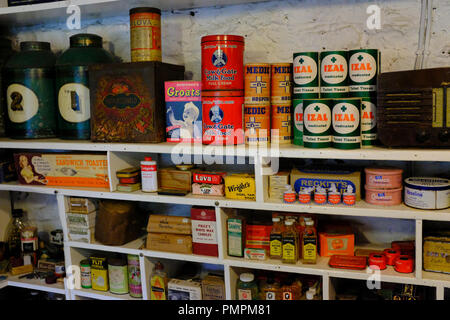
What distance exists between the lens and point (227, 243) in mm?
1947

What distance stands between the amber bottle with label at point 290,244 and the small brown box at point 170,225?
1.45 ft

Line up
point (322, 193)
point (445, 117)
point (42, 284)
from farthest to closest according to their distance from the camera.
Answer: point (42, 284), point (322, 193), point (445, 117)

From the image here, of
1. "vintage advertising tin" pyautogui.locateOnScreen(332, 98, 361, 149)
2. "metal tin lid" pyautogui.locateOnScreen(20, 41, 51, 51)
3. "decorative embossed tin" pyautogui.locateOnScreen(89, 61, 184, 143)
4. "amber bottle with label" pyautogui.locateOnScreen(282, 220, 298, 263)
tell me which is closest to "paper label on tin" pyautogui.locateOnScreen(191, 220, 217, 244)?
"amber bottle with label" pyautogui.locateOnScreen(282, 220, 298, 263)

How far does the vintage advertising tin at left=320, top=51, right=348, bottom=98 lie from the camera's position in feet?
5.65

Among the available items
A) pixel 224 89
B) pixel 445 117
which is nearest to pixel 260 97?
pixel 224 89

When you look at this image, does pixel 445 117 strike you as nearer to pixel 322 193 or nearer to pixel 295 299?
pixel 322 193

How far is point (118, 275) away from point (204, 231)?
0.54m

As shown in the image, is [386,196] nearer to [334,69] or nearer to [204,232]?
[334,69]

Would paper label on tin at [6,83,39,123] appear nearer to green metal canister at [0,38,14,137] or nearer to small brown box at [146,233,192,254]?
green metal canister at [0,38,14,137]

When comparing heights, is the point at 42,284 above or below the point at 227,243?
below

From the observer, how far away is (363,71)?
1704 millimetres

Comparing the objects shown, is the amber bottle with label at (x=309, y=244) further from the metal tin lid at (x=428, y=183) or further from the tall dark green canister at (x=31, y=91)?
the tall dark green canister at (x=31, y=91)

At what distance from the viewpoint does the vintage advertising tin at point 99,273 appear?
7.22ft

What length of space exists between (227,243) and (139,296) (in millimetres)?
541
